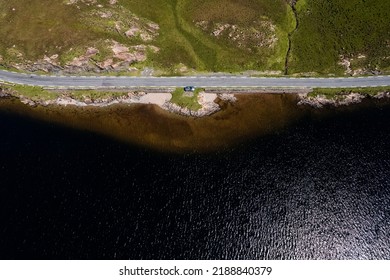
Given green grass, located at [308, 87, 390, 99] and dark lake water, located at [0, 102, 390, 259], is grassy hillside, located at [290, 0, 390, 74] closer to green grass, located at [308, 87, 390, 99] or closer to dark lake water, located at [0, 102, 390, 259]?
green grass, located at [308, 87, 390, 99]

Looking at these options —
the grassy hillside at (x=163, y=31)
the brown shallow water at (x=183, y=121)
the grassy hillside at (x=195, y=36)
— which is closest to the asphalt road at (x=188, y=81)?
the grassy hillside at (x=195, y=36)

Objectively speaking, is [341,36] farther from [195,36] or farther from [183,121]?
[183,121]

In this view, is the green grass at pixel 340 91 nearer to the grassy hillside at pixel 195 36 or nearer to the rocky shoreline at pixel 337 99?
the rocky shoreline at pixel 337 99

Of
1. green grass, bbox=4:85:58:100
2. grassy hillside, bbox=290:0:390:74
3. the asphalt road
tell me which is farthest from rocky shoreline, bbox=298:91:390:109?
green grass, bbox=4:85:58:100

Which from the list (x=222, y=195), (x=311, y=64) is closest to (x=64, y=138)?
(x=222, y=195)

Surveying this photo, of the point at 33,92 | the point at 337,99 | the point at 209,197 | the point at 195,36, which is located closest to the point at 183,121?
the point at 209,197

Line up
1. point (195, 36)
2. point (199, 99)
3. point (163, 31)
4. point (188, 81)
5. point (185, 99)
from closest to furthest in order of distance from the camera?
point (199, 99), point (185, 99), point (188, 81), point (195, 36), point (163, 31)
